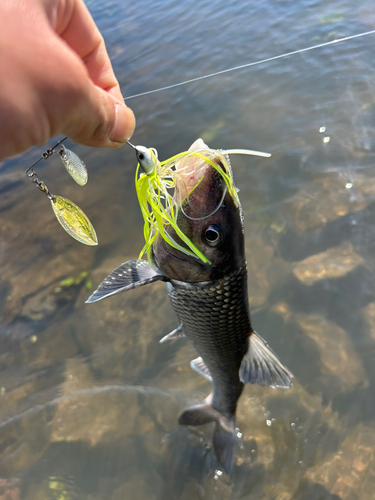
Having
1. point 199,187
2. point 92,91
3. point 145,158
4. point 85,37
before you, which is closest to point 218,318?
point 199,187

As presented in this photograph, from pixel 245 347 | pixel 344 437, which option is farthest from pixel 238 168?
pixel 344 437

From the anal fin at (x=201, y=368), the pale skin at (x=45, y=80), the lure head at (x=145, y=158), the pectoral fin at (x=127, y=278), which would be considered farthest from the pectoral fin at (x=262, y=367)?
the pale skin at (x=45, y=80)

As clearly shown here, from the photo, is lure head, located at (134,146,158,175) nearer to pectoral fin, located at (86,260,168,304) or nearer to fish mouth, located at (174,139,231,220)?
fish mouth, located at (174,139,231,220)

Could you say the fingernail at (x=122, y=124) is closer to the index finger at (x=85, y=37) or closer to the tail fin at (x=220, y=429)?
the index finger at (x=85, y=37)

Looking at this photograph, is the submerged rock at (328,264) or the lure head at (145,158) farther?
the submerged rock at (328,264)

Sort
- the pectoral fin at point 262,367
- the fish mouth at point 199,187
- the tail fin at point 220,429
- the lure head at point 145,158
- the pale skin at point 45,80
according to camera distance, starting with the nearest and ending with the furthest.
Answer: the pale skin at point 45,80, the lure head at point 145,158, the fish mouth at point 199,187, the pectoral fin at point 262,367, the tail fin at point 220,429

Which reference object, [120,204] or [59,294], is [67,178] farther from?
[59,294]
